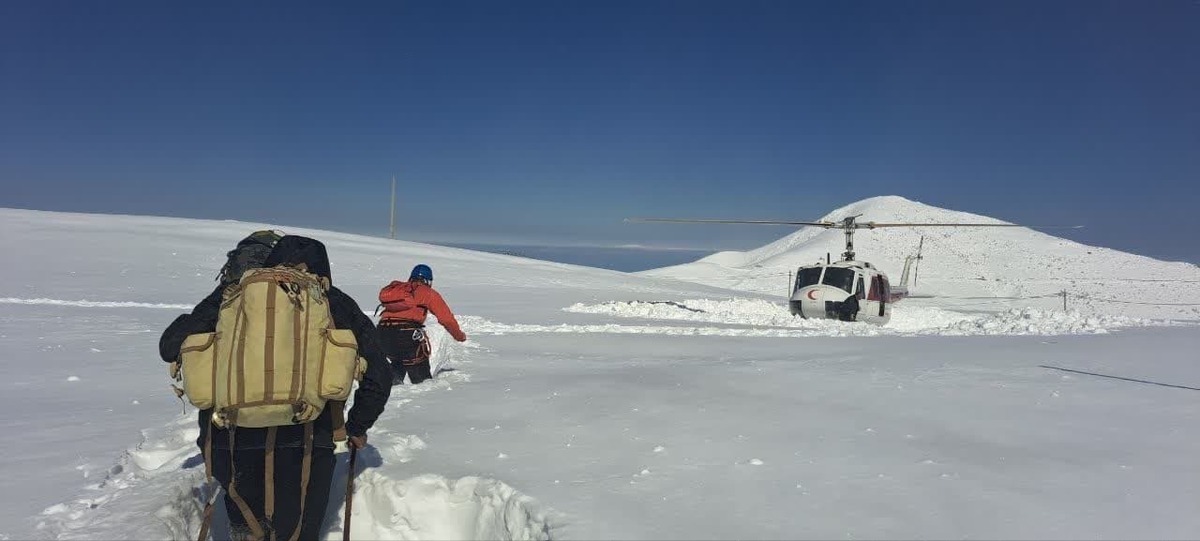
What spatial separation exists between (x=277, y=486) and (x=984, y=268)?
62483mm

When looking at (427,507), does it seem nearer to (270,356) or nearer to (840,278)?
(270,356)

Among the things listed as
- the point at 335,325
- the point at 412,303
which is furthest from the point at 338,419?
the point at 412,303

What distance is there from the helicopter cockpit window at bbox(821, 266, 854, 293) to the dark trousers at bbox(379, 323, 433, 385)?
43.1 ft

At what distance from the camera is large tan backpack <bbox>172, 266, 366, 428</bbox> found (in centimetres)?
286

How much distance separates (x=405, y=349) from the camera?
6938 millimetres

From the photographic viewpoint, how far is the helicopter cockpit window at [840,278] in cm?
1726

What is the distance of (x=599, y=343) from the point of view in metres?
11.7

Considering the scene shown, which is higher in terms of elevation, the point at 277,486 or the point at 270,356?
the point at 270,356

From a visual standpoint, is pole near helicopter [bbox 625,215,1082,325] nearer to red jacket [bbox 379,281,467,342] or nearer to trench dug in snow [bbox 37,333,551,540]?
red jacket [bbox 379,281,467,342]

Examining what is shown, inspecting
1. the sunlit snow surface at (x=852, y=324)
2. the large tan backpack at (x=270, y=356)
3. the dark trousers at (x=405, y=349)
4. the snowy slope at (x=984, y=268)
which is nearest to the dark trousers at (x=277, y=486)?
the large tan backpack at (x=270, y=356)

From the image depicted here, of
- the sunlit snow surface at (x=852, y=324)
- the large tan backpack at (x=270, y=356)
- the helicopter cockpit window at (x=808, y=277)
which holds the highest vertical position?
the helicopter cockpit window at (x=808, y=277)

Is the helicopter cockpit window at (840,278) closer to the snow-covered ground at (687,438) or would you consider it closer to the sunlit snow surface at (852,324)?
the sunlit snow surface at (852,324)

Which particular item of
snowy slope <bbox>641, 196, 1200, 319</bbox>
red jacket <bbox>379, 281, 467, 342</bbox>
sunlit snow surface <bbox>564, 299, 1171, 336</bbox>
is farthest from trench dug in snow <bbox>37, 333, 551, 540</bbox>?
snowy slope <bbox>641, 196, 1200, 319</bbox>

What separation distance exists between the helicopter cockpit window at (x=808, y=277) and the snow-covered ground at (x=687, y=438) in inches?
215
